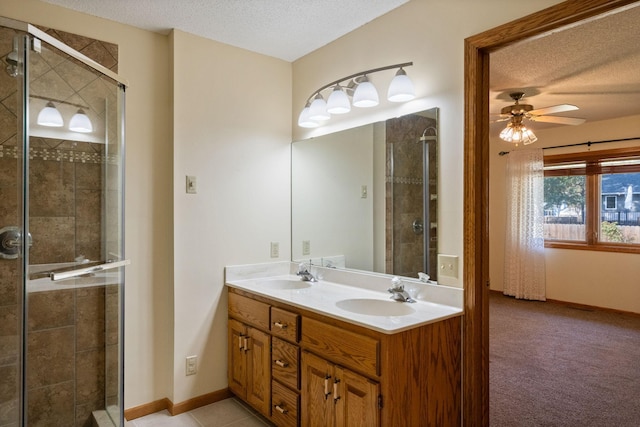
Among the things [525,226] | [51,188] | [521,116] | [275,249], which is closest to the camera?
[51,188]

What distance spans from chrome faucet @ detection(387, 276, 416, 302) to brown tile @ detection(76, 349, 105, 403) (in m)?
1.73

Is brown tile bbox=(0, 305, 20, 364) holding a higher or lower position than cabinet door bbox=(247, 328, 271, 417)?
higher

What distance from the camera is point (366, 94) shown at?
2.22 meters

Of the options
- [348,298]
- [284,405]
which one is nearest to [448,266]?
[348,298]

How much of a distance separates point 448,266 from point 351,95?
4.25ft

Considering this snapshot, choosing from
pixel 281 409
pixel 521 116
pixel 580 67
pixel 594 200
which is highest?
pixel 580 67

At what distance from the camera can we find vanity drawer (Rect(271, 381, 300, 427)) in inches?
79.0

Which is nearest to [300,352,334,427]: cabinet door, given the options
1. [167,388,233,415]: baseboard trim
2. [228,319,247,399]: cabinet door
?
[228,319,247,399]: cabinet door

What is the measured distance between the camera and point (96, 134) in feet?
7.07

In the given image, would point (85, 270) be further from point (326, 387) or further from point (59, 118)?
point (326, 387)

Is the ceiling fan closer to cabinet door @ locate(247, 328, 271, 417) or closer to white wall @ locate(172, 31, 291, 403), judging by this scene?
white wall @ locate(172, 31, 291, 403)

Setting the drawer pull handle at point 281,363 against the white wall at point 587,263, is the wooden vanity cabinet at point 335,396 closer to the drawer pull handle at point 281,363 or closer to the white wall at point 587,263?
the drawer pull handle at point 281,363

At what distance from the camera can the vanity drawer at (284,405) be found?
2.01m

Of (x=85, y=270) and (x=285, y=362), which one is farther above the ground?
(x=85, y=270)
